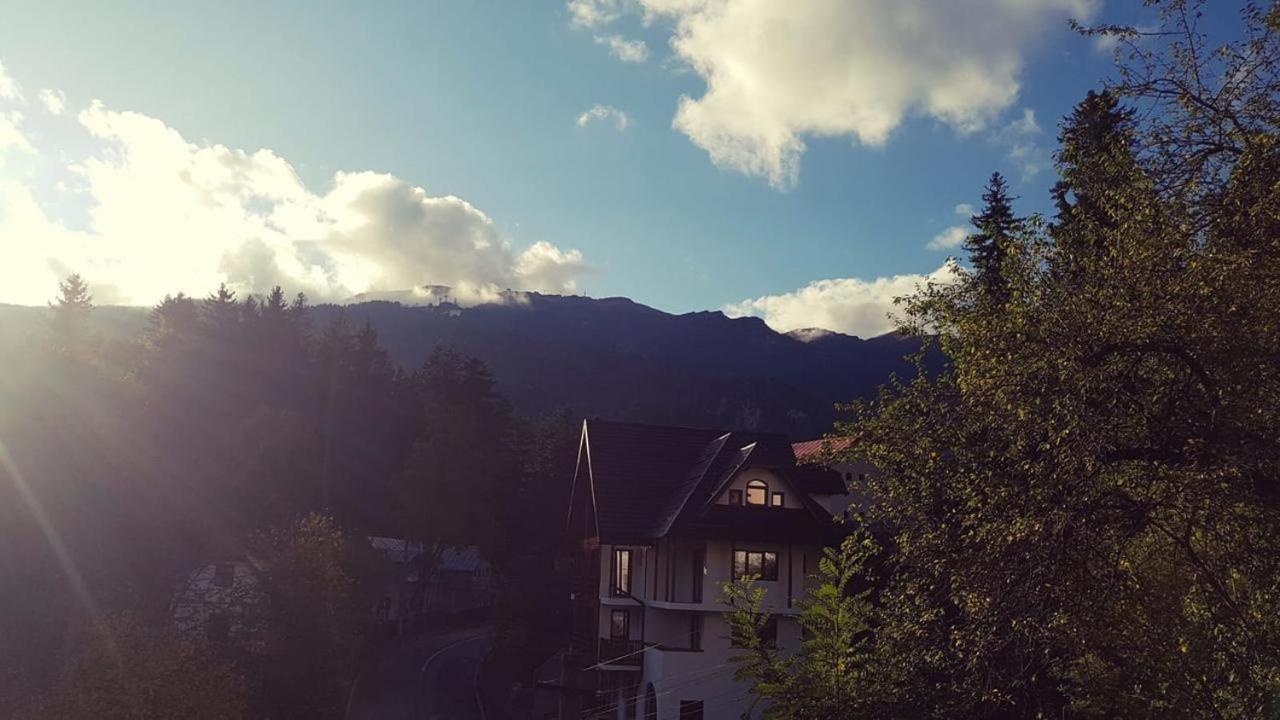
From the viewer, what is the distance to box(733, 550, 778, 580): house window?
135ft

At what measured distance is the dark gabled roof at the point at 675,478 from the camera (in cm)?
4138

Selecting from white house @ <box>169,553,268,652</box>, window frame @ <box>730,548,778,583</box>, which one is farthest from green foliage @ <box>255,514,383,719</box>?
window frame @ <box>730,548,778,583</box>

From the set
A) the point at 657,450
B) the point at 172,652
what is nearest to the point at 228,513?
the point at 657,450

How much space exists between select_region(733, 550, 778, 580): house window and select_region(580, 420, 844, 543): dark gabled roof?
3.78ft

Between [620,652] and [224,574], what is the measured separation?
22.3 m

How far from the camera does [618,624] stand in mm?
43344

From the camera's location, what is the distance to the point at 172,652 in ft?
88.5

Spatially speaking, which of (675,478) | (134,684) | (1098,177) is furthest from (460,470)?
(1098,177)

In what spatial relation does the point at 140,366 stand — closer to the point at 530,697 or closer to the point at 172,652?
the point at 530,697

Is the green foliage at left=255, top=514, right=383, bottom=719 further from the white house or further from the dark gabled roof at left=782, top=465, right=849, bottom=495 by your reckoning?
the dark gabled roof at left=782, top=465, right=849, bottom=495

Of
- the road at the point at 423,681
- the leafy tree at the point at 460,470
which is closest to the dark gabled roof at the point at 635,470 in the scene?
the road at the point at 423,681

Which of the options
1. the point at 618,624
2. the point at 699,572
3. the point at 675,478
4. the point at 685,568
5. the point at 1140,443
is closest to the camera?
the point at 1140,443

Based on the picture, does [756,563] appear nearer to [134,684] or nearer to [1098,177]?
[134,684]

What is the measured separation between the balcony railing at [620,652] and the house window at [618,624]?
0.33 metres
